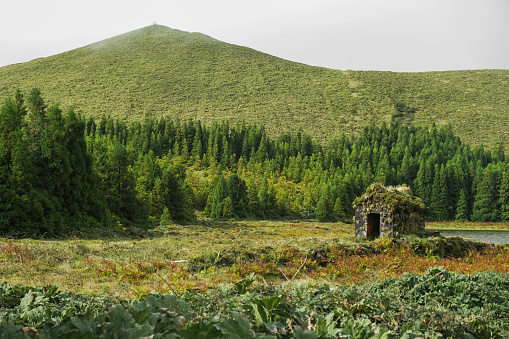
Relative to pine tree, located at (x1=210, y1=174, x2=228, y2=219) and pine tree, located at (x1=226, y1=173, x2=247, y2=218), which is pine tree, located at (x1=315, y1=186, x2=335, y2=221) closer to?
pine tree, located at (x1=226, y1=173, x2=247, y2=218)

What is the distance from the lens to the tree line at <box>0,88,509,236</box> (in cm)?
2008

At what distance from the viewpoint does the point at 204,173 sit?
7269 cm

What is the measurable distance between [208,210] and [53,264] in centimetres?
4214

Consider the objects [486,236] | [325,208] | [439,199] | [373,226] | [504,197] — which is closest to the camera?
[373,226]

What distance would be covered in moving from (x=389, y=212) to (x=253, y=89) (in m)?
109

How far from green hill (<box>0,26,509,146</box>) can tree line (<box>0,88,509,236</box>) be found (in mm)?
Result: 12889

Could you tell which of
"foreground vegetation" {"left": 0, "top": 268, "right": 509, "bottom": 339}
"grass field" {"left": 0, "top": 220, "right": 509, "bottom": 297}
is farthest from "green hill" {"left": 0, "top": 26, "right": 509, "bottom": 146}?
"foreground vegetation" {"left": 0, "top": 268, "right": 509, "bottom": 339}

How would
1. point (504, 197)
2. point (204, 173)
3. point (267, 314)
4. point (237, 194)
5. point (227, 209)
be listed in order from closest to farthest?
point (267, 314) < point (227, 209) < point (237, 194) < point (504, 197) < point (204, 173)

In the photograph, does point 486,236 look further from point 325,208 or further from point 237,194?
point 237,194

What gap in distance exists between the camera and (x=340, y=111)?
379 ft

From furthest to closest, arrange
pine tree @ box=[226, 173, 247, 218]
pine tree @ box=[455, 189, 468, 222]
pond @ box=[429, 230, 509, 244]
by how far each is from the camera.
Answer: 1. pine tree @ box=[455, 189, 468, 222]
2. pine tree @ box=[226, 173, 247, 218]
3. pond @ box=[429, 230, 509, 244]

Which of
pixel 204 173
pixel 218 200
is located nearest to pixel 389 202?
pixel 218 200

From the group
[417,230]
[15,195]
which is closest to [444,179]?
[417,230]

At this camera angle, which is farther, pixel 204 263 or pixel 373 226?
pixel 373 226
